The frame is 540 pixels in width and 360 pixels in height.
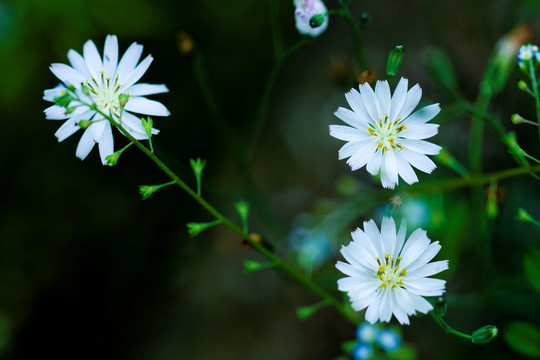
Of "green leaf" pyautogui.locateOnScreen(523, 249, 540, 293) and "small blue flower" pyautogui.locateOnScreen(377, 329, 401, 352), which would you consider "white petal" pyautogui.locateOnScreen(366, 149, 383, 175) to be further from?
"small blue flower" pyautogui.locateOnScreen(377, 329, 401, 352)

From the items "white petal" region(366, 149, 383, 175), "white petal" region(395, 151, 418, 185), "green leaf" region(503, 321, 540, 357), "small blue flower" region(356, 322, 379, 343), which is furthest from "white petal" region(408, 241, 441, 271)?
"green leaf" region(503, 321, 540, 357)

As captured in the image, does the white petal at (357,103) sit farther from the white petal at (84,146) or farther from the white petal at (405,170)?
the white petal at (84,146)

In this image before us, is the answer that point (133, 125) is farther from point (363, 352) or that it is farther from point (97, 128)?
point (363, 352)

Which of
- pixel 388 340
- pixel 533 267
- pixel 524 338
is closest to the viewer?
pixel 533 267

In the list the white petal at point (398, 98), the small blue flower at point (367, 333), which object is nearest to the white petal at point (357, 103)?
the white petal at point (398, 98)

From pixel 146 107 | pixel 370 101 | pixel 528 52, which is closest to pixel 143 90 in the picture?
pixel 146 107

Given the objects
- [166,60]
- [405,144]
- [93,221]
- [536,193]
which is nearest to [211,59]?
[166,60]
